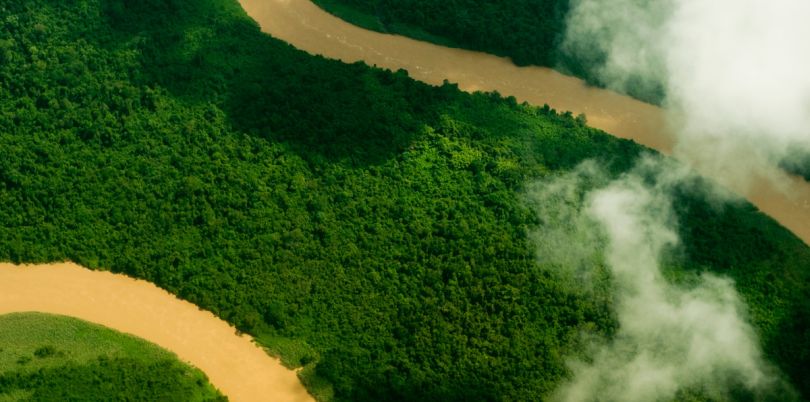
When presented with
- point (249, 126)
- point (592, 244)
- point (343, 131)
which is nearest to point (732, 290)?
point (592, 244)

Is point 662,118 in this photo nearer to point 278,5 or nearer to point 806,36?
point 806,36

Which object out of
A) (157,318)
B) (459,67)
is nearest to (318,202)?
(157,318)

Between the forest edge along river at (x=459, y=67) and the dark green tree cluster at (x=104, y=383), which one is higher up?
the forest edge along river at (x=459, y=67)

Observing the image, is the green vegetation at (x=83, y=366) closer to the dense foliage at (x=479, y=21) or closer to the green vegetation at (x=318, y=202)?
the green vegetation at (x=318, y=202)

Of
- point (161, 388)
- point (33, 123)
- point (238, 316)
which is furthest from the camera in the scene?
point (33, 123)

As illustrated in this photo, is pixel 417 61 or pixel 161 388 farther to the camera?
pixel 417 61

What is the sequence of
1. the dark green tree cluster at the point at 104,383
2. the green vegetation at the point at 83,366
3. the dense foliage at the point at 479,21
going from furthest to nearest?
the dense foliage at the point at 479,21 < the green vegetation at the point at 83,366 < the dark green tree cluster at the point at 104,383

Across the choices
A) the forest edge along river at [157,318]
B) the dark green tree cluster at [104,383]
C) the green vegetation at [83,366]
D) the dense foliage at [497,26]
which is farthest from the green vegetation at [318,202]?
the dense foliage at [497,26]

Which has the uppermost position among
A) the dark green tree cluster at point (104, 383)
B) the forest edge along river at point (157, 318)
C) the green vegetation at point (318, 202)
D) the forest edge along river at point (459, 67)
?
the forest edge along river at point (459, 67)
